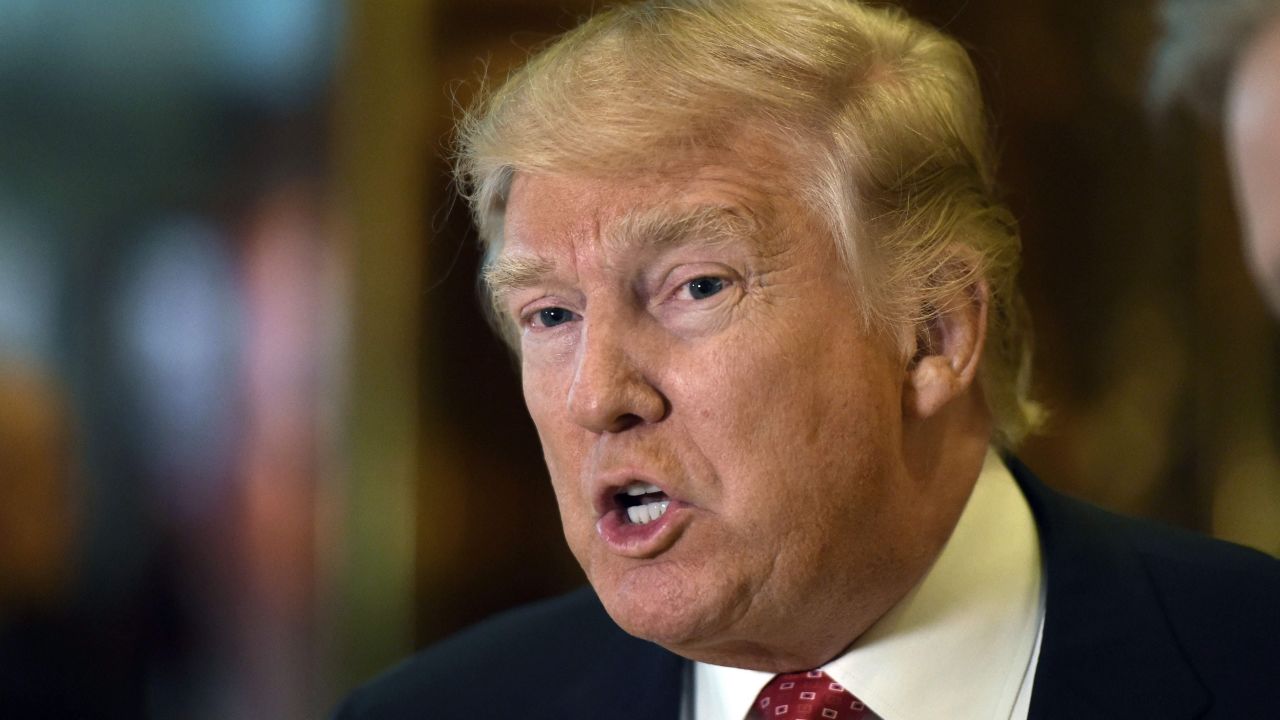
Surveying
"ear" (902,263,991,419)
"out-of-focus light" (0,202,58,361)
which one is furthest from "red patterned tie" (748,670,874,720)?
"out-of-focus light" (0,202,58,361)

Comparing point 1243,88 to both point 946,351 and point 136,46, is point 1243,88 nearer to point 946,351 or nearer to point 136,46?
point 946,351

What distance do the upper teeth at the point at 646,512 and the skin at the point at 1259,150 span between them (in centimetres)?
89

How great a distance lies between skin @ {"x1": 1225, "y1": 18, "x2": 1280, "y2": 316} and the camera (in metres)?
1.70

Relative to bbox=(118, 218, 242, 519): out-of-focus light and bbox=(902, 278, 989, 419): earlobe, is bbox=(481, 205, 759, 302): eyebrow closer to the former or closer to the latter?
Answer: bbox=(902, 278, 989, 419): earlobe

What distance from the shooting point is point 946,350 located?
1557 mm

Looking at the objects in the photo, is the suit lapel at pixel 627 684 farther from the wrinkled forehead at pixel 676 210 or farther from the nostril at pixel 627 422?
the wrinkled forehead at pixel 676 210

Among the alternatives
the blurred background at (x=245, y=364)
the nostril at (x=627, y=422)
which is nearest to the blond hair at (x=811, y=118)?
the nostril at (x=627, y=422)

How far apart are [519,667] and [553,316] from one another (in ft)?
2.03

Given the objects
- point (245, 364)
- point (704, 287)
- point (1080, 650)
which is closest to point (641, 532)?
point (704, 287)

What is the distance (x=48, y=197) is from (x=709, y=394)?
6.22 ft

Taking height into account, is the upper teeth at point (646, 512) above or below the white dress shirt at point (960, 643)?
above

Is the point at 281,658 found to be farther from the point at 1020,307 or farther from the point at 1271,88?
the point at 1271,88

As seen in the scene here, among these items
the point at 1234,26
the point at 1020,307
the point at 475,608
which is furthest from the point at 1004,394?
the point at 475,608

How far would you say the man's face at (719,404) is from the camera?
142 cm
